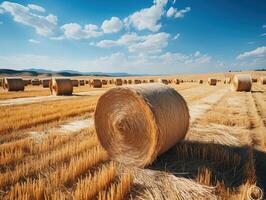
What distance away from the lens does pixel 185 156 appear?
5484mm

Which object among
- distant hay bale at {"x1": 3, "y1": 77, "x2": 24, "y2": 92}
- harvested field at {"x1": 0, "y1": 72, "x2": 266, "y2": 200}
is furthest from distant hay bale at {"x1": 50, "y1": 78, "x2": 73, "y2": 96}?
harvested field at {"x1": 0, "y1": 72, "x2": 266, "y2": 200}

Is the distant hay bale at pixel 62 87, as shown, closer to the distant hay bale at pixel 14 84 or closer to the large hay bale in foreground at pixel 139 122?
the distant hay bale at pixel 14 84

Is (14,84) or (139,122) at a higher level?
(139,122)

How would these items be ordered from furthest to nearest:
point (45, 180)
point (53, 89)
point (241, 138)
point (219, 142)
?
point (53, 89) < point (241, 138) < point (219, 142) < point (45, 180)

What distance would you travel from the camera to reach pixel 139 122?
5.21 m

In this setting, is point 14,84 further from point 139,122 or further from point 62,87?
point 139,122

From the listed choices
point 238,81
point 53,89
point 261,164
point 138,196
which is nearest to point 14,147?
point 138,196

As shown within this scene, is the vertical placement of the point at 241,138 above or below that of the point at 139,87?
below

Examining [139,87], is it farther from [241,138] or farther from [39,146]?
[241,138]

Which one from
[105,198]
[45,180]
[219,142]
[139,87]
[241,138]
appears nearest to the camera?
[105,198]

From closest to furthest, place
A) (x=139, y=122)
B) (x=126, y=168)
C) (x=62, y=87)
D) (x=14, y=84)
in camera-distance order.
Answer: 1. (x=126, y=168)
2. (x=139, y=122)
3. (x=62, y=87)
4. (x=14, y=84)

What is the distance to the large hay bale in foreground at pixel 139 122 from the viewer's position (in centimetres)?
495

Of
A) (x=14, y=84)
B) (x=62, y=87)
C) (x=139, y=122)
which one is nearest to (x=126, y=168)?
(x=139, y=122)

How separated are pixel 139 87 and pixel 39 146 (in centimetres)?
265
